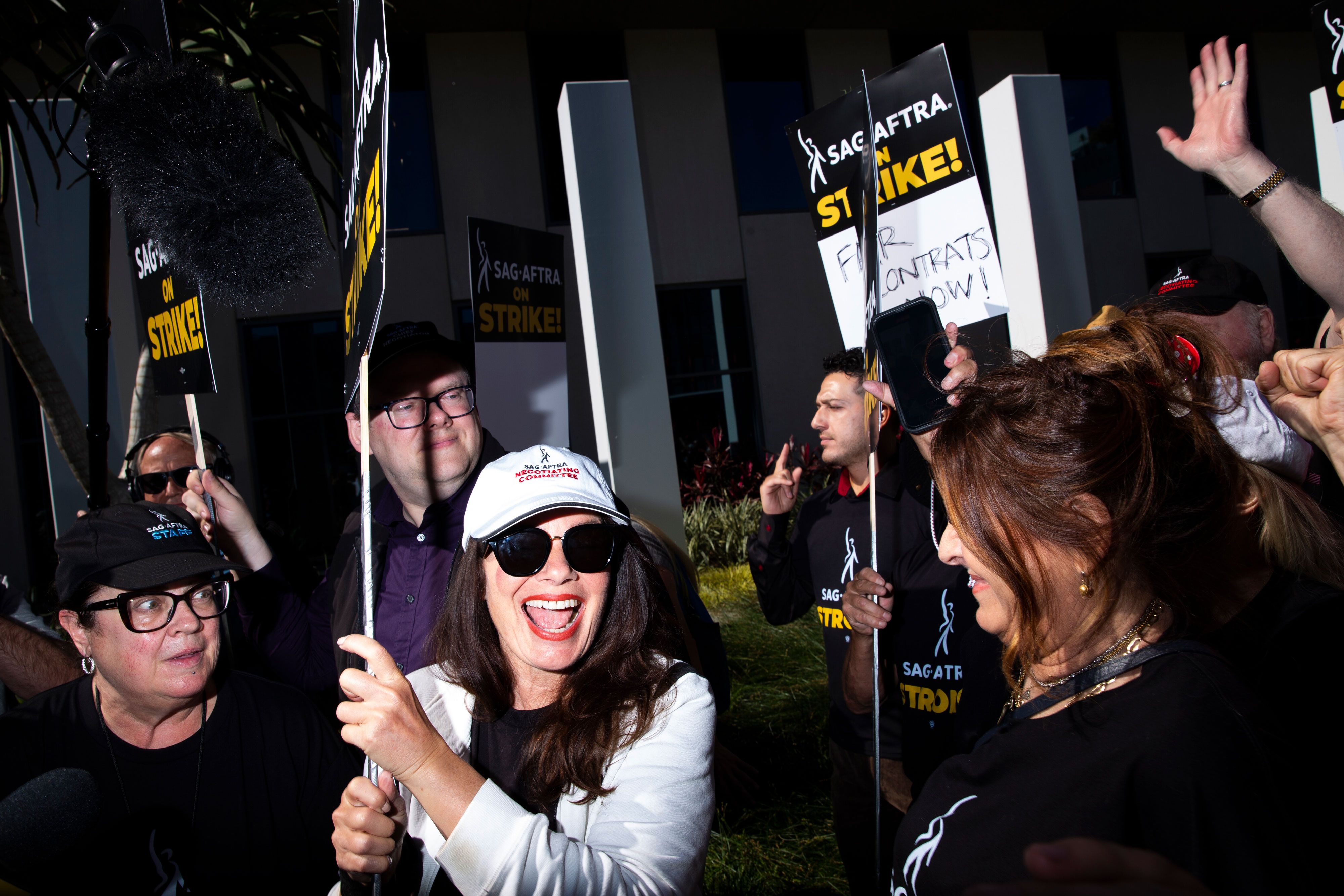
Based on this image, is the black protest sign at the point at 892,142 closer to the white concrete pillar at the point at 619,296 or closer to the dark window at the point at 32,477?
the white concrete pillar at the point at 619,296

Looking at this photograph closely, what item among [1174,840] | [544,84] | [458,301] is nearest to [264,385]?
[458,301]

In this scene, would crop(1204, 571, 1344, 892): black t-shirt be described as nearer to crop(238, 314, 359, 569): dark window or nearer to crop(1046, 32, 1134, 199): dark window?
crop(238, 314, 359, 569): dark window

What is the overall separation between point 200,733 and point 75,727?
0.92 ft

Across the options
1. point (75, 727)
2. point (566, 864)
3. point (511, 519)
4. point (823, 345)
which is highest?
point (823, 345)

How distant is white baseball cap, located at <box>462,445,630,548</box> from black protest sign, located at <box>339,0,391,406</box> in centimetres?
37

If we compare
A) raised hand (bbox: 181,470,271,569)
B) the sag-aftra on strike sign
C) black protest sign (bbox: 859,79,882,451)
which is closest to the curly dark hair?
the sag-aftra on strike sign

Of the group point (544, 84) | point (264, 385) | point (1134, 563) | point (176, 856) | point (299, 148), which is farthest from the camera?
point (544, 84)

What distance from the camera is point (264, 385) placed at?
35.9 feet

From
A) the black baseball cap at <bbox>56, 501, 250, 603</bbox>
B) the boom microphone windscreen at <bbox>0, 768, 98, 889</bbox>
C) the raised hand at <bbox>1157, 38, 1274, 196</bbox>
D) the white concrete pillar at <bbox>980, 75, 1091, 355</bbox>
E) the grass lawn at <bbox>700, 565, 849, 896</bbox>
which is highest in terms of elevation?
the white concrete pillar at <bbox>980, 75, 1091, 355</bbox>

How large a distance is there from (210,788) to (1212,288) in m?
3.06

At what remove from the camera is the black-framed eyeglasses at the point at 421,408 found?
2668mm

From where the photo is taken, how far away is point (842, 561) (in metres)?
3.15

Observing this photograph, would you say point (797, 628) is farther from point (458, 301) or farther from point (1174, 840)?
point (458, 301)

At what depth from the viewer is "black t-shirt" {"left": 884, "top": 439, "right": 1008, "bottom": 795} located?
2.69 meters
